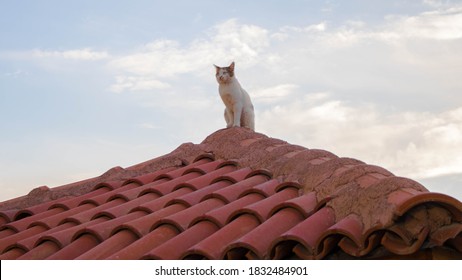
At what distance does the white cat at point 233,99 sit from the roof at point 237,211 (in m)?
1.02

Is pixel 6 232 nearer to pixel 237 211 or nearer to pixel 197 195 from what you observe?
pixel 197 195

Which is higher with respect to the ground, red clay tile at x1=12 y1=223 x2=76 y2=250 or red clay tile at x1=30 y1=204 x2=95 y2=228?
red clay tile at x1=30 y1=204 x2=95 y2=228

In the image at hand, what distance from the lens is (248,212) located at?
4262 millimetres

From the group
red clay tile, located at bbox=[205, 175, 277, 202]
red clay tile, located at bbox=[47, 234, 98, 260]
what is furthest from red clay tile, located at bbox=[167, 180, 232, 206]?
red clay tile, located at bbox=[47, 234, 98, 260]

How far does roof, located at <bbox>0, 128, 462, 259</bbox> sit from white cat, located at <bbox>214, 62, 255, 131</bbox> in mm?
1025

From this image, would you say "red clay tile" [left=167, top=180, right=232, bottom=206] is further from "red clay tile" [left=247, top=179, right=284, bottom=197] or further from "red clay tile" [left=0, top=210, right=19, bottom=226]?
"red clay tile" [left=0, top=210, right=19, bottom=226]

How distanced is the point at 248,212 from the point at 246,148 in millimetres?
1851

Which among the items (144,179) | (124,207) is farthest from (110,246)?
(144,179)

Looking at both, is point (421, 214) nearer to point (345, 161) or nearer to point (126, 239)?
point (345, 161)

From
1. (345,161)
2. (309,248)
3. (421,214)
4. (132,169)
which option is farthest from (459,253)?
(132,169)

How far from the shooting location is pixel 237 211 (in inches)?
167

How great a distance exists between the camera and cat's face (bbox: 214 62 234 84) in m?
7.43

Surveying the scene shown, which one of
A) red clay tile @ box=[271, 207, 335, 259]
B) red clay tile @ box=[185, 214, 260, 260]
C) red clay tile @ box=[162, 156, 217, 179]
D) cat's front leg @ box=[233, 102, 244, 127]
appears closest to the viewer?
red clay tile @ box=[271, 207, 335, 259]

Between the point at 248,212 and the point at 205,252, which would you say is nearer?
the point at 205,252
